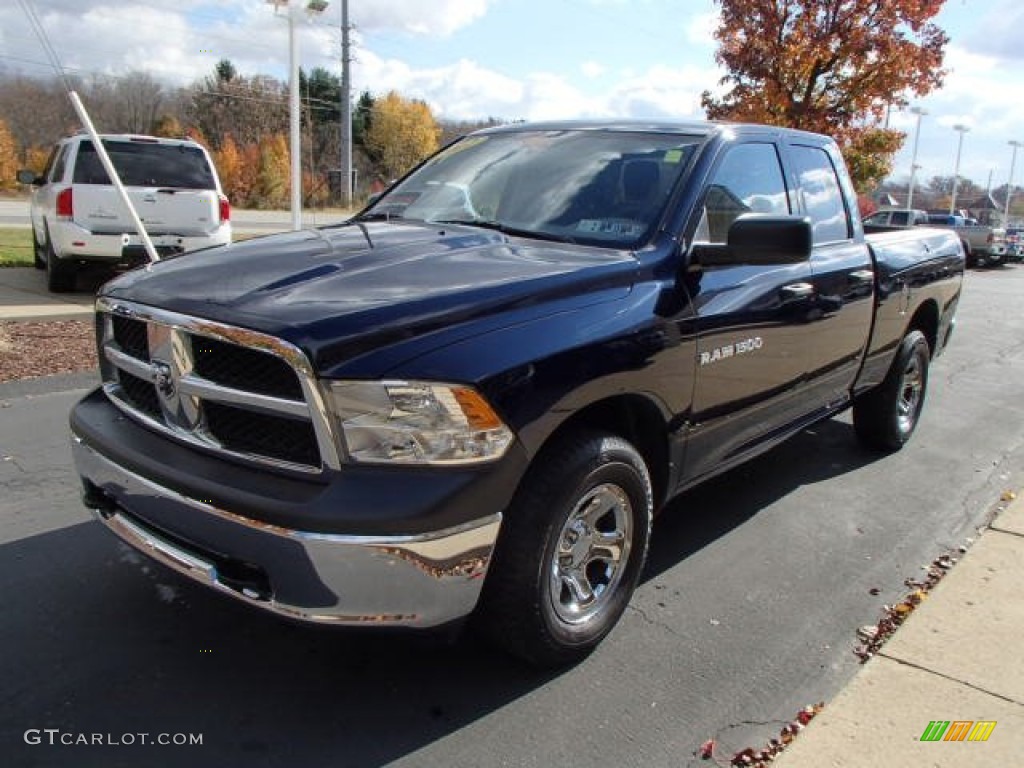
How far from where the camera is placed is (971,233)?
26.1m

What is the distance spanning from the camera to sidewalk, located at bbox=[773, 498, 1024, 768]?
2.54 meters

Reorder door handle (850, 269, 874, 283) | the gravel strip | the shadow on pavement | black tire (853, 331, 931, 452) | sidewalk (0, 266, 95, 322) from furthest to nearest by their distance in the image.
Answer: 1. sidewalk (0, 266, 95, 322)
2. the gravel strip
3. black tire (853, 331, 931, 452)
4. door handle (850, 269, 874, 283)
5. the shadow on pavement

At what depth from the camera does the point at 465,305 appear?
247 centimetres

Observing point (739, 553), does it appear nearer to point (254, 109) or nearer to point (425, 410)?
point (425, 410)

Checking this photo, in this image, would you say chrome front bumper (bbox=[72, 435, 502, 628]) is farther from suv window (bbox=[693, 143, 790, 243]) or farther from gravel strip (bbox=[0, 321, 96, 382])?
gravel strip (bbox=[0, 321, 96, 382])

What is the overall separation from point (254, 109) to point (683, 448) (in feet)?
242

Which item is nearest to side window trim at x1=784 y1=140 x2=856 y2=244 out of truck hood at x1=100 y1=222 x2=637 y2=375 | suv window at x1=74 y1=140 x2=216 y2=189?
truck hood at x1=100 y1=222 x2=637 y2=375

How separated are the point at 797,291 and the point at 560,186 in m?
1.19

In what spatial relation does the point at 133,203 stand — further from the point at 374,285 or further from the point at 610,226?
the point at 374,285

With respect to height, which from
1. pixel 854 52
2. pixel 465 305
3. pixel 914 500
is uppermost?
pixel 854 52

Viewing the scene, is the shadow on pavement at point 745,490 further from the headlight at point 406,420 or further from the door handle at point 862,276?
the headlight at point 406,420

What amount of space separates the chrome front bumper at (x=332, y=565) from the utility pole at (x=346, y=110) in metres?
32.5

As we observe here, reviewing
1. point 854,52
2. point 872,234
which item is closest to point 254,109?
point 854,52

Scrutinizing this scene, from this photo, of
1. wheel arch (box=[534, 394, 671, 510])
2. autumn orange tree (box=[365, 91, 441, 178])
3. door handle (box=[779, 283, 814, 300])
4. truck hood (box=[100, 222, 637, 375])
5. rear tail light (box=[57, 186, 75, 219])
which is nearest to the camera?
truck hood (box=[100, 222, 637, 375])
